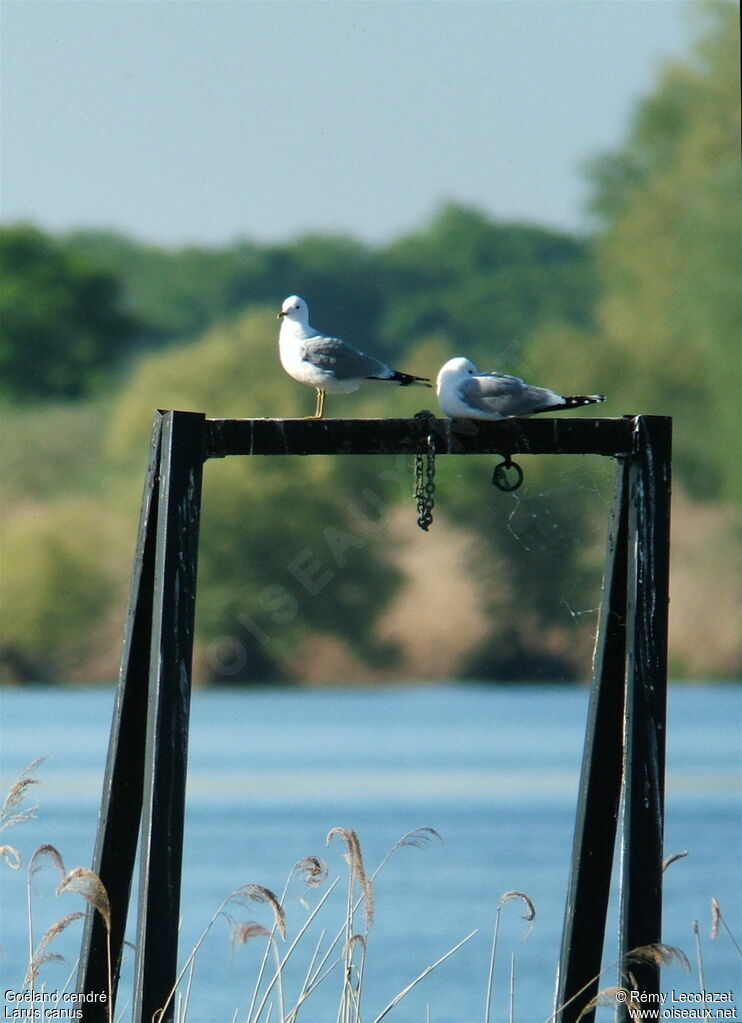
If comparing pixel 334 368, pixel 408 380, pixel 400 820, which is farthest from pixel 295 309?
pixel 400 820

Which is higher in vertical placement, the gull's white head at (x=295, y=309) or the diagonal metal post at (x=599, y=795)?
the gull's white head at (x=295, y=309)

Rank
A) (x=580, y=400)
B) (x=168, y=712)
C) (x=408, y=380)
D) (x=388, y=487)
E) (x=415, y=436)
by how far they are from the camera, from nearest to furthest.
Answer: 1. (x=168, y=712)
2. (x=415, y=436)
3. (x=580, y=400)
4. (x=408, y=380)
5. (x=388, y=487)

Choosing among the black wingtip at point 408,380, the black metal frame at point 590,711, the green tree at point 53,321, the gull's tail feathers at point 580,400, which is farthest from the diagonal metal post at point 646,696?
the green tree at point 53,321

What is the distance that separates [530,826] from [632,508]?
11072 millimetres

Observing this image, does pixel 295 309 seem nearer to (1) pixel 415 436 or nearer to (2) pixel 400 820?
(1) pixel 415 436

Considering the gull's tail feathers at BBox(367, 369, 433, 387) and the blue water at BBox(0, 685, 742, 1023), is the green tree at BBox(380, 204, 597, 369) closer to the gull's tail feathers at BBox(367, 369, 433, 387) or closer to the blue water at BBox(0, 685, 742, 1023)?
the blue water at BBox(0, 685, 742, 1023)

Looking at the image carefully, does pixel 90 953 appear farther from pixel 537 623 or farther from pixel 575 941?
pixel 537 623

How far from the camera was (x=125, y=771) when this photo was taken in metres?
4.06

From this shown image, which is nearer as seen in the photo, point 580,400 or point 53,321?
point 580,400

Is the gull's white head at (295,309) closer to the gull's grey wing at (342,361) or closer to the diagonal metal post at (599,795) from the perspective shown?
the gull's grey wing at (342,361)

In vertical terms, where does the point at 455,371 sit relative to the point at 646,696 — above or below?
above

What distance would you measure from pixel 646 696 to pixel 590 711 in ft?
0.60

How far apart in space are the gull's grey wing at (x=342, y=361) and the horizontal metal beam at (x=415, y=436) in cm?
36

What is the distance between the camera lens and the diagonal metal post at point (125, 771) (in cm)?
397
